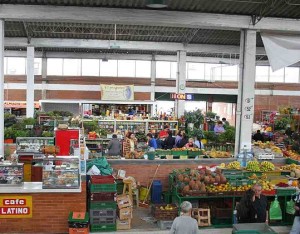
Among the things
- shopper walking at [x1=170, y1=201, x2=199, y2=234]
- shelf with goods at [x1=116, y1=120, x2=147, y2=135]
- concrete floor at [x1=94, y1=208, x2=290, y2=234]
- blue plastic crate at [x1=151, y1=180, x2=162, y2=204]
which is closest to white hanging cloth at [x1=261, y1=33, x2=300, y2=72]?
blue plastic crate at [x1=151, y1=180, x2=162, y2=204]

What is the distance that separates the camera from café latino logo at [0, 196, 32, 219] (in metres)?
8.12

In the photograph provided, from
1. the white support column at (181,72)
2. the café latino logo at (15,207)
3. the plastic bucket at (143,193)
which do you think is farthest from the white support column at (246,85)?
the white support column at (181,72)

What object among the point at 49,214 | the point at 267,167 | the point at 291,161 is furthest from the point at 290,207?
the point at 49,214

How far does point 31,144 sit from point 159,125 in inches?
389

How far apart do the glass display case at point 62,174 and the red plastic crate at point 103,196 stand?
405 mm

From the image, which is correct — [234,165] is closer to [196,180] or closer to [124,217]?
[196,180]

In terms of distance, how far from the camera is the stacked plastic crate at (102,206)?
8500 mm

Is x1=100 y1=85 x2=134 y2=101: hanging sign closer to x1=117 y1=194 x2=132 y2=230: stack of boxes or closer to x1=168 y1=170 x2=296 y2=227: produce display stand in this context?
x1=168 y1=170 x2=296 y2=227: produce display stand

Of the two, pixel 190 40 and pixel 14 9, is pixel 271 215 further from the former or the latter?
pixel 190 40

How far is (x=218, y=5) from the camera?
12.0 metres

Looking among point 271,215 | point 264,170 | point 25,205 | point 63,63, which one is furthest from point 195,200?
point 63,63

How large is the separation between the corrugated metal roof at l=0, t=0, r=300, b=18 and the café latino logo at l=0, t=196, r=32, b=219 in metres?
5.90

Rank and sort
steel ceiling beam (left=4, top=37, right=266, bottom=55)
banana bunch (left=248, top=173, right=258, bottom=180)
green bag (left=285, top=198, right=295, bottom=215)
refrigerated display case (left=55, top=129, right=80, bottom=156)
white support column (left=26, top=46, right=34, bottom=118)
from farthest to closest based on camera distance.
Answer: steel ceiling beam (left=4, top=37, right=266, bottom=55), white support column (left=26, top=46, right=34, bottom=118), refrigerated display case (left=55, top=129, right=80, bottom=156), banana bunch (left=248, top=173, right=258, bottom=180), green bag (left=285, top=198, right=295, bottom=215)

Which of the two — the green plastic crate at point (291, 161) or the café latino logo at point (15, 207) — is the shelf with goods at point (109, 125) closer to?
the green plastic crate at point (291, 161)
